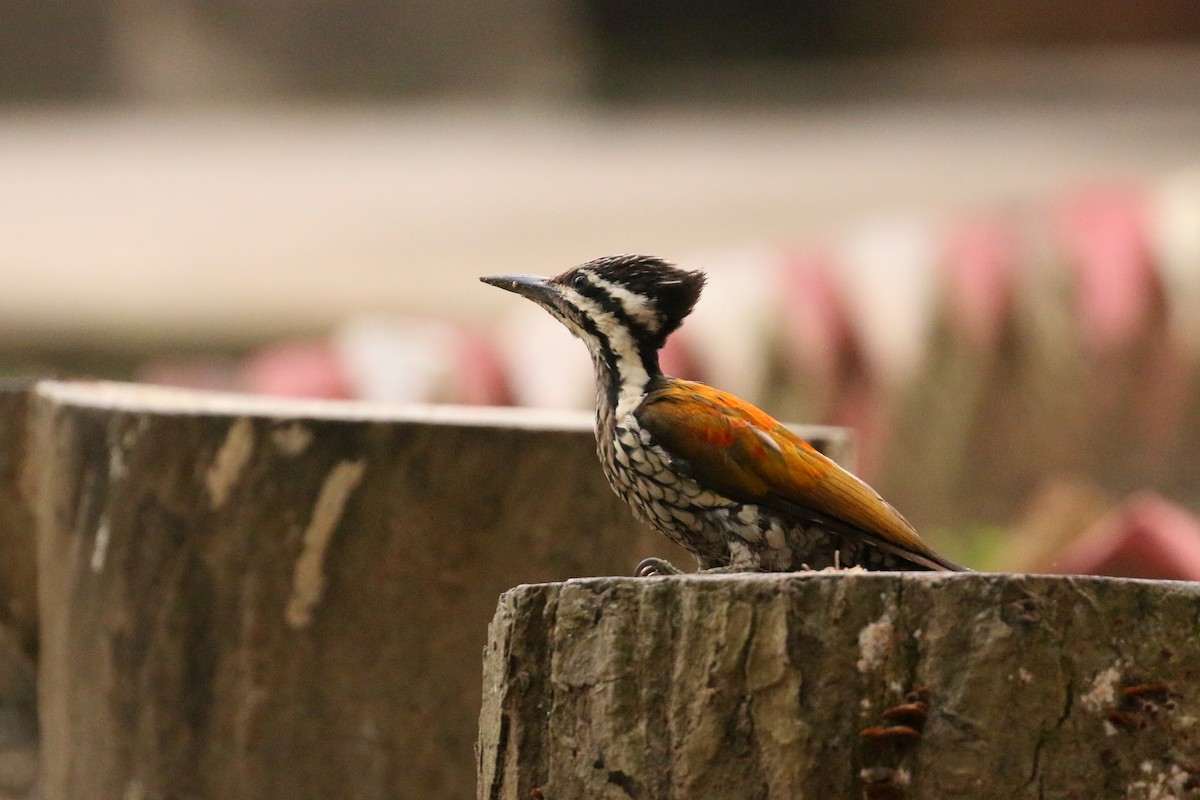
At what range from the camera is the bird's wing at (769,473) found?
7.73 ft

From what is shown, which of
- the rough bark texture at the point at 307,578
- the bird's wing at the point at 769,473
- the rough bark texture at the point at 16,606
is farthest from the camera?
the rough bark texture at the point at 16,606

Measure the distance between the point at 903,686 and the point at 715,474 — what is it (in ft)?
1.61

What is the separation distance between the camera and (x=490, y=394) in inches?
205

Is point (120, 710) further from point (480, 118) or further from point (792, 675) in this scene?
point (480, 118)

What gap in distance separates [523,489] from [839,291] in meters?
3.15

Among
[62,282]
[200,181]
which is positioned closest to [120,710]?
[62,282]

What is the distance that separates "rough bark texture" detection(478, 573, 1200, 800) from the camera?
6.43 ft

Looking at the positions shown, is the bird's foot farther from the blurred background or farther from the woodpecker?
the blurred background

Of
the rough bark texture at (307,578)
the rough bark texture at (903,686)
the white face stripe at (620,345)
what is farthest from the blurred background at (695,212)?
the rough bark texture at (903,686)

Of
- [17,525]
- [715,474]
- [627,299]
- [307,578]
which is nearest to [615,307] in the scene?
[627,299]

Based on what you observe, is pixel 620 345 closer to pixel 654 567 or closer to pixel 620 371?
pixel 620 371

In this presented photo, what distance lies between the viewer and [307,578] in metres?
3.13

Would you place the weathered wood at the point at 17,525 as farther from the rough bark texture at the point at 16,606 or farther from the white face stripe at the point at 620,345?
the white face stripe at the point at 620,345

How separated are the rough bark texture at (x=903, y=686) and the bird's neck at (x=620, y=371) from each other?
1.64 ft
